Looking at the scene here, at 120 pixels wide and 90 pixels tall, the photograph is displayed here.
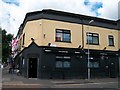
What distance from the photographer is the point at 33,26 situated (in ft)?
110

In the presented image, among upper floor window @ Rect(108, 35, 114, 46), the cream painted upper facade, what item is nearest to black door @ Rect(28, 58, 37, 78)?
the cream painted upper facade

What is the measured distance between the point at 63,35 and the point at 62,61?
362 cm

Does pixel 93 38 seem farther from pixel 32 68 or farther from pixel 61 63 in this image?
pixel 32 68

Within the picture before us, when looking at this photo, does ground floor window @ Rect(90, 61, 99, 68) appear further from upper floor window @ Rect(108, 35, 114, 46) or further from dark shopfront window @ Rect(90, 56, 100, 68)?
upper floor window @ Rect(108, 35, 114, 46)

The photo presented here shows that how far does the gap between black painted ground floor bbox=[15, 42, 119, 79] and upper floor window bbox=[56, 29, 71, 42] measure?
132cm

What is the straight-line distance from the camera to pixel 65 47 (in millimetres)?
33688

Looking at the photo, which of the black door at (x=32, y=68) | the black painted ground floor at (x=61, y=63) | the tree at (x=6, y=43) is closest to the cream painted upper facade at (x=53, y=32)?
the black painted ground floor at (x=61, y=63)

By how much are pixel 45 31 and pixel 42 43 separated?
5.58 feet

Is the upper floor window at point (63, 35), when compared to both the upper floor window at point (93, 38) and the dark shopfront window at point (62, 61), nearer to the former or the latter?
the dark shopfront window at point (62, 61)

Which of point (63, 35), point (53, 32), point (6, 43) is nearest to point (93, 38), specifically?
point (63, 35)

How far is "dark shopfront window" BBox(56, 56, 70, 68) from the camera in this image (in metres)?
32.9

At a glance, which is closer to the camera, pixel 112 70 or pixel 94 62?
pixel 94 62

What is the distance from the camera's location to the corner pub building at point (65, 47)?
3219 centimetres

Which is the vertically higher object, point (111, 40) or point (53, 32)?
point (53, 32)
